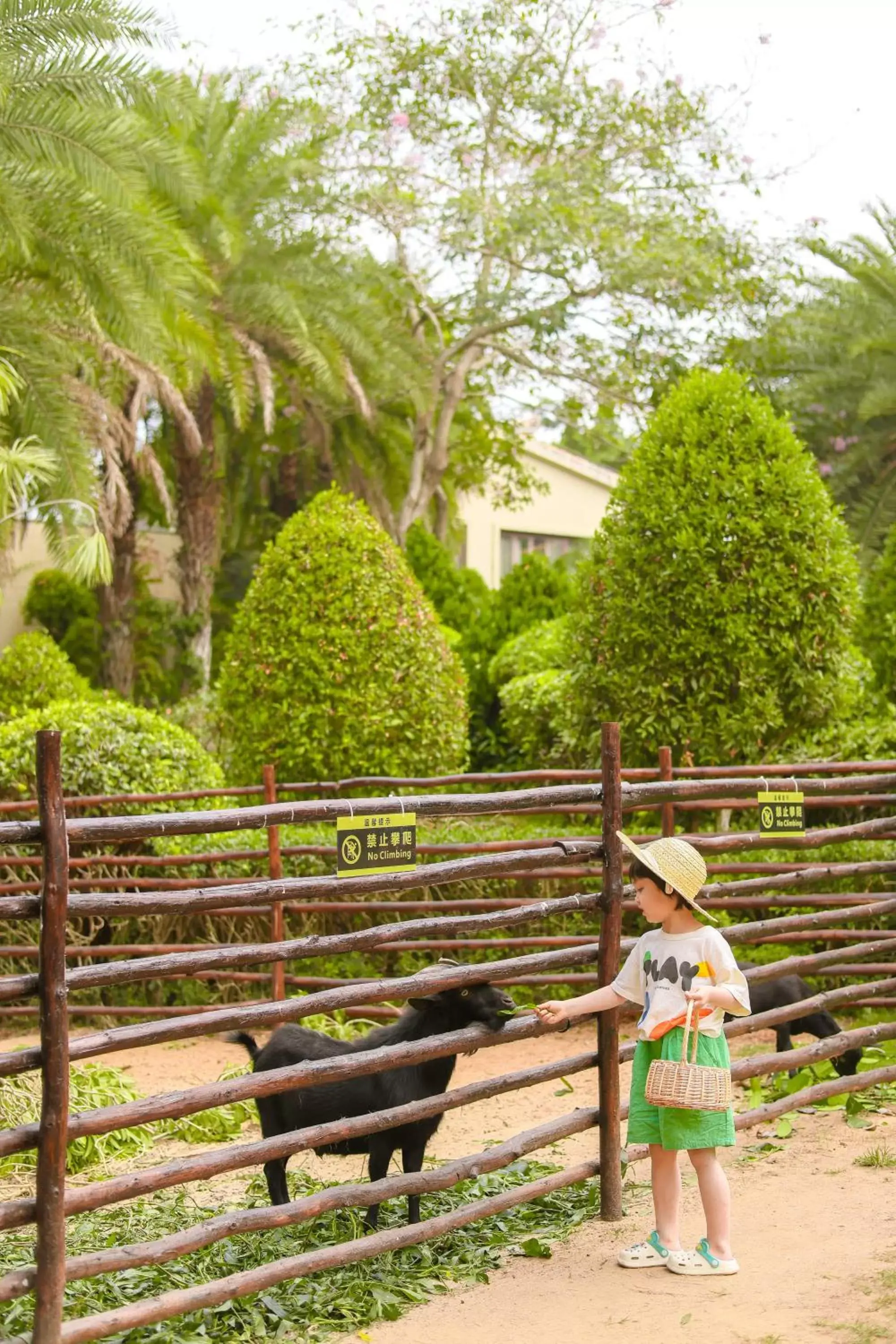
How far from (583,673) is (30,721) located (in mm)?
3614

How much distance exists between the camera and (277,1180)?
4367 millimetres

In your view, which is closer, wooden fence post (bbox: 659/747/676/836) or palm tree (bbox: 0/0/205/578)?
wooden fence post (bbox: 659/747/676/836)

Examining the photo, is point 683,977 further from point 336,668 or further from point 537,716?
point 537,716

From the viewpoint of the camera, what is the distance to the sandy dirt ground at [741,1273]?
3.65m

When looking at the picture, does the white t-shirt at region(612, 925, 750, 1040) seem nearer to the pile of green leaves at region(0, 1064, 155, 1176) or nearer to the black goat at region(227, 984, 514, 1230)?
the black goat at region(227, 984, 514, 1230)

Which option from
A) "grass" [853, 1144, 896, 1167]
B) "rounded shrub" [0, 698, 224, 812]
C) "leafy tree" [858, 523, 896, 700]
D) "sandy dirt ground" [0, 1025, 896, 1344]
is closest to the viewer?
"sandy dirt ground" [0, 1025, 896, 1344]

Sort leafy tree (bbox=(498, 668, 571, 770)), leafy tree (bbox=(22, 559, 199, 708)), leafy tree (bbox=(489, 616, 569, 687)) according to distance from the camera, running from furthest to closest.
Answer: leafy tree (bbox=(22, 559, 199, 708)) → leafy tree (bbox=(489, 616, 569, 687)) → leafy tree (bbox=(498, 668, 571, 770))

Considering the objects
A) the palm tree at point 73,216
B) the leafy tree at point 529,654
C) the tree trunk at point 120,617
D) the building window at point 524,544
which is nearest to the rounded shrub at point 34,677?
the palm tree at point 73,216

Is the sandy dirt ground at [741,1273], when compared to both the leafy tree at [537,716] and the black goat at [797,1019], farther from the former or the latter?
the leafy tree at [537,716]

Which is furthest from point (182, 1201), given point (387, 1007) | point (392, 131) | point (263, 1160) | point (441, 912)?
point (392, 131)

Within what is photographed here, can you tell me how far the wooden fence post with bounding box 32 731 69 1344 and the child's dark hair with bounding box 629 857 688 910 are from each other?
5.41ft

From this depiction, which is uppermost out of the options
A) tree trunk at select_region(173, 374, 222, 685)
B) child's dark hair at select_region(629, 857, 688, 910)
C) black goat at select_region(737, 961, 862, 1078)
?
tree trunk at select_region(173, 374, 222, 685)

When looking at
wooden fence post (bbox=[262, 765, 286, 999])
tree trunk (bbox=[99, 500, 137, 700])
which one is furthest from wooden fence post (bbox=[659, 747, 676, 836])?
tree trunk (bbox=[99, 500, 137, 700])

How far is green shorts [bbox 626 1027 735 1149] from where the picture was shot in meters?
3.94
